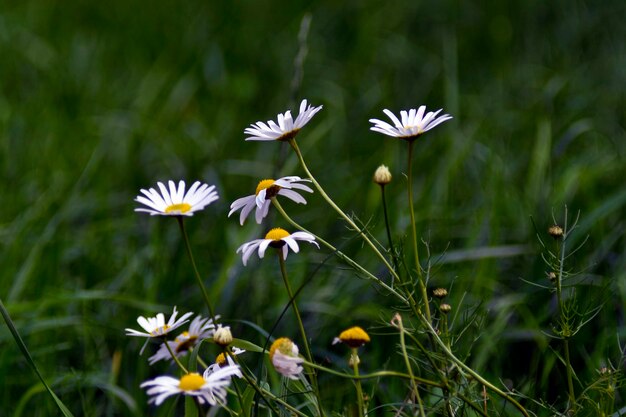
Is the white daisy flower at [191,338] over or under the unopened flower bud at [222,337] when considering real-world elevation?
under

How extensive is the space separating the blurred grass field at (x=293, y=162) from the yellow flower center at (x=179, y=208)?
210mm

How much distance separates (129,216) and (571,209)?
3.93ft

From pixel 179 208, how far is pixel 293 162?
1653 mm

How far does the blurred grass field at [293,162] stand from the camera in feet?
6.11

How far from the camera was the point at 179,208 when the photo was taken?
39.1 inches

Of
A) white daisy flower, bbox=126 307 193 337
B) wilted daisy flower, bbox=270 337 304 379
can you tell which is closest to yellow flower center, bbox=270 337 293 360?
wilted daisy flower, bbox=270 337 304 379

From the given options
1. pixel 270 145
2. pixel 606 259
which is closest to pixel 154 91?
pixel 270 145

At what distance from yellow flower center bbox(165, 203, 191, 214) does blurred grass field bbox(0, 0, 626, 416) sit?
0.21m

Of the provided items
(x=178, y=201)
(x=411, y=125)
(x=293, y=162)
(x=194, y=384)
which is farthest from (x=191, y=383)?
(x=293, y=162)

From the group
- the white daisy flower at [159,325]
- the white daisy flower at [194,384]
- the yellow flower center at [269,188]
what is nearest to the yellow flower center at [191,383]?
the white daisy flower at [194,384]

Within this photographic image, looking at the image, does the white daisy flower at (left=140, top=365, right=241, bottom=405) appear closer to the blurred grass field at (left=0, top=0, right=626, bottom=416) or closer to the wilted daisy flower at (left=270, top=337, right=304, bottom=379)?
the wilted daisy flower at (left=270, top=337, right=304, bottom=379)

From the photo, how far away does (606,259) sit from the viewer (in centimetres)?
209

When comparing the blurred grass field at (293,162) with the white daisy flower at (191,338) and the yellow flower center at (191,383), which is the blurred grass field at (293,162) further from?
the yellow flower center at (191,383)

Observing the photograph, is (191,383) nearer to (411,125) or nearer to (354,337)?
(354,337)
